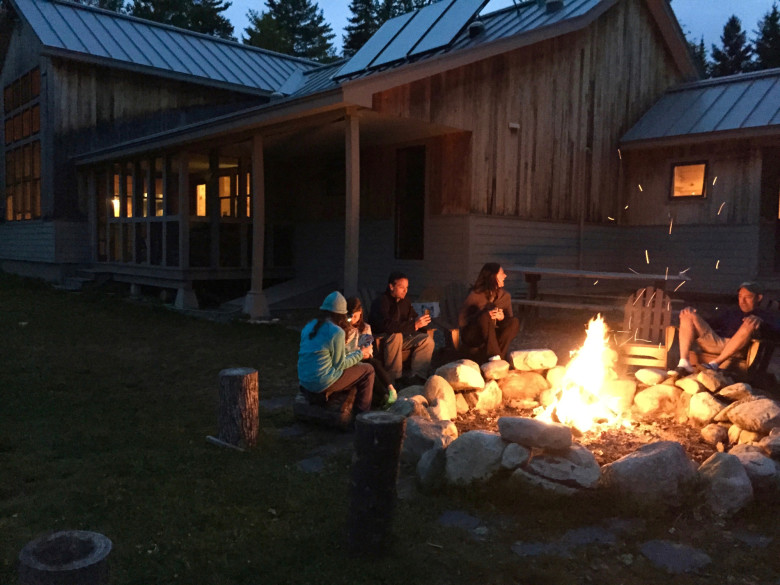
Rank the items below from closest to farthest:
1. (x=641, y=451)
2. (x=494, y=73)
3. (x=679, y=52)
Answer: (x=641, y=451) → (x=494, y=73) → (x=679, y=52)

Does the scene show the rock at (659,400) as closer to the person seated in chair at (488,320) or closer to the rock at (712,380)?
the rock at (712,380)

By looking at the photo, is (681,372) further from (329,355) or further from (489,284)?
(329,355)

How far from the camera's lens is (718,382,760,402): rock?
5.49m

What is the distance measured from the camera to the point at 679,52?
14.9m

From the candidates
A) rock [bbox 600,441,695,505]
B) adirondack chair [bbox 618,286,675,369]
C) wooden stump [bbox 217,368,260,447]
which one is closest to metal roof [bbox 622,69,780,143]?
adirondack chair [bbox 618,286,675,369]

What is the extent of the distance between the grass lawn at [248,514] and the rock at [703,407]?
1.52 meters

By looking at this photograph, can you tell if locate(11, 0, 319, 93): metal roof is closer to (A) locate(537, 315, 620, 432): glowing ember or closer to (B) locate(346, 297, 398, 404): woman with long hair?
(B) locate(346, 297, 398, 404): woman with long hair

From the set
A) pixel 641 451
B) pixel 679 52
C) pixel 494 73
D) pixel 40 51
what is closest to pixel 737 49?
pixel 679 52

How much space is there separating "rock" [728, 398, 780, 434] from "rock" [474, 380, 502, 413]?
199cm

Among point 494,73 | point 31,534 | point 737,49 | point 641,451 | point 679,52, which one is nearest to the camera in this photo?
point 31,534

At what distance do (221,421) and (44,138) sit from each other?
1443cm

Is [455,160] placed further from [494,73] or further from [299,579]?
[299,579]

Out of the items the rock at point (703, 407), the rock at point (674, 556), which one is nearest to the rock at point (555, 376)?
the rock at point (703, 407)

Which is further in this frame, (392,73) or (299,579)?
(392,73)
